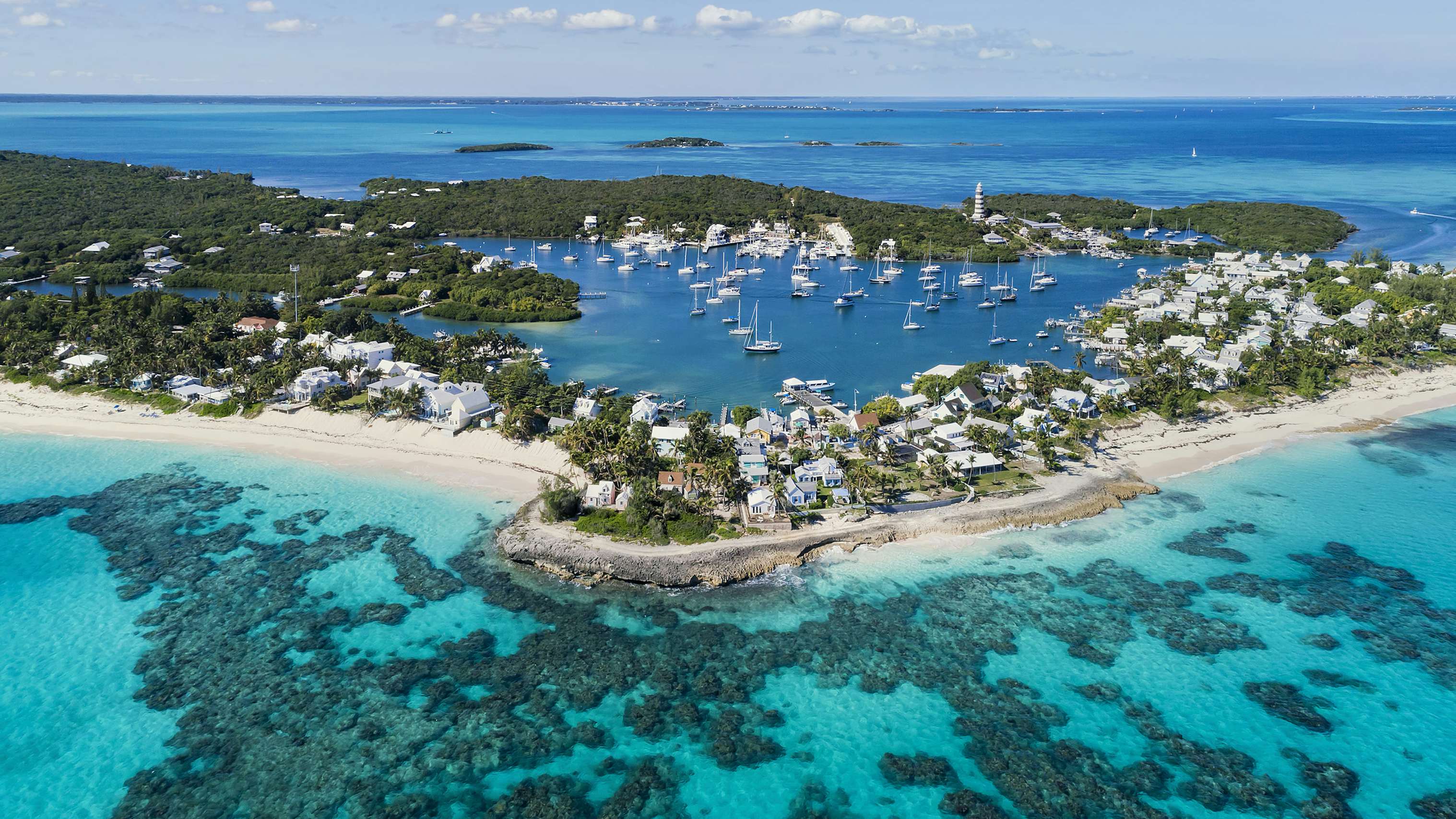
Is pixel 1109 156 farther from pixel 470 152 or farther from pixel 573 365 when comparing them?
pixel 573 365

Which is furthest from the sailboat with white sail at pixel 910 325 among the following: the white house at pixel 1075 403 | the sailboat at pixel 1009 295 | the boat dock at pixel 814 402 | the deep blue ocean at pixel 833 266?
the white house at pixel 1075 403

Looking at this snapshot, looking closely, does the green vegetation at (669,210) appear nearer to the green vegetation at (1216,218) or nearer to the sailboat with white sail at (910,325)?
the green vegetation at (1216,218)

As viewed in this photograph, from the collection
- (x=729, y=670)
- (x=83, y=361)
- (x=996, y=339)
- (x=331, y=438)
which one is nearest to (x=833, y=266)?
(x=996, y=339)

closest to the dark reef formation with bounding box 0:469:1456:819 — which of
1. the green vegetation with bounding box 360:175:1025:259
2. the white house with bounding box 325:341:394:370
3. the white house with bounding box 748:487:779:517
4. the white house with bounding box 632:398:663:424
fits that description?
the white house with bounding box 748:487:779:517

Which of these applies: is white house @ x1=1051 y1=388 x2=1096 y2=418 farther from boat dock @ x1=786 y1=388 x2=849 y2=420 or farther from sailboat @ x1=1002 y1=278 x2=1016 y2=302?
sailboat @ x1=1002 y1=278 x2=1016 y2=302

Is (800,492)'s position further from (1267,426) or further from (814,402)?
(1267,426)

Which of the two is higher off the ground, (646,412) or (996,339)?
(996,339)
